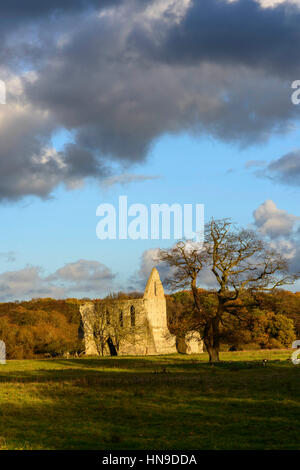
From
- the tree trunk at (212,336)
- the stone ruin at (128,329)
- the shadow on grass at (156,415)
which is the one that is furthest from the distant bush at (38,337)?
the shadow on grass at (156,415)

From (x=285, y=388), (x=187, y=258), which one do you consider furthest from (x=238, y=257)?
(x=285, y=388)

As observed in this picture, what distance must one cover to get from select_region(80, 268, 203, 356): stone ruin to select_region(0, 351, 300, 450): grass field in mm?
39927

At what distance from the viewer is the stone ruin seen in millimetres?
64375

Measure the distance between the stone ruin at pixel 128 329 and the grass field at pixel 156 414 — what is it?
39927 mm

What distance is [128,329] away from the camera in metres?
64.4

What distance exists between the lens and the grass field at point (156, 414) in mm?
11656

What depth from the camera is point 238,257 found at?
33812 mm

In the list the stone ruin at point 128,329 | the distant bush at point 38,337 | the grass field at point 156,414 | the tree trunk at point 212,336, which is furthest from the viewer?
the distant bush at point 38,337

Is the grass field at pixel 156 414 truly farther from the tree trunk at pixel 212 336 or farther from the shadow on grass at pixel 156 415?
the tree trunk at pixel 212 336

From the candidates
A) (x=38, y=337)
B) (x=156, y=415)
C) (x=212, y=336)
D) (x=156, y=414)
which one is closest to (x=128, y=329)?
(x=38, y=337)

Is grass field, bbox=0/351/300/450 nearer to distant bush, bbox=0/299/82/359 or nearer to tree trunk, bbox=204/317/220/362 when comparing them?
tree trunk, bbox=204/317/220/362

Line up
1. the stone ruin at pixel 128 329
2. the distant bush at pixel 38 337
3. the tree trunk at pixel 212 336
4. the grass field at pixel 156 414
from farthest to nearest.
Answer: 1. the distant bush at pixel 38 337
2. the stone ruin at pixel 128 329
3. the tree trunk at pixel 212 336
4. the grass field at pixel 156 414

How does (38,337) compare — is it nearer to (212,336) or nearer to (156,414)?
(212,336)

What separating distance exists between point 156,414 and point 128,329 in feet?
162
